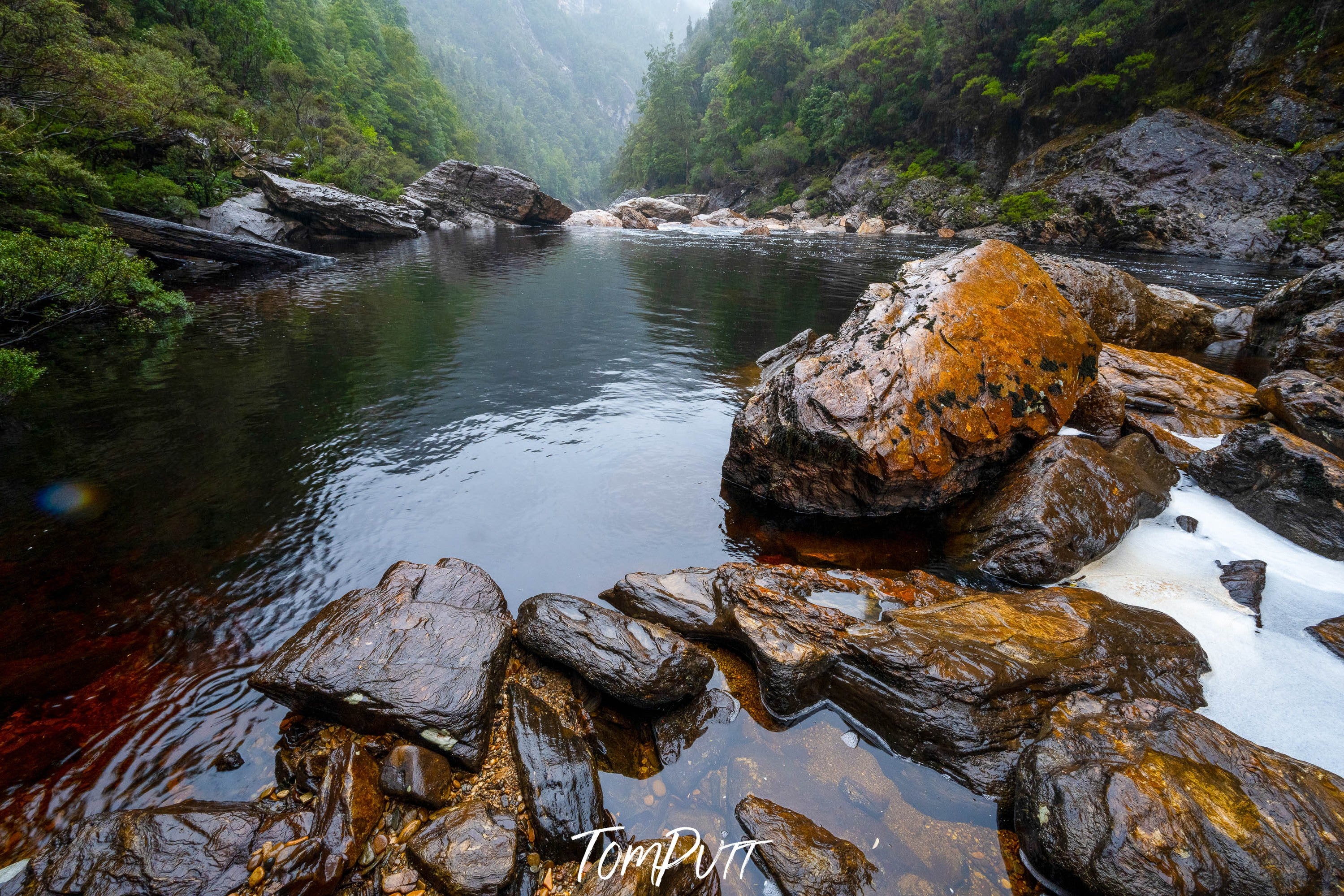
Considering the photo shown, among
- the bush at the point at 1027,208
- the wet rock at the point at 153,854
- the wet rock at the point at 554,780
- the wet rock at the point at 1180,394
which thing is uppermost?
the bush at the point at 1027,208

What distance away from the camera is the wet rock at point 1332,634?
132 inches

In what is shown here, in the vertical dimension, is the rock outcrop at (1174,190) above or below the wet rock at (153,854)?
above

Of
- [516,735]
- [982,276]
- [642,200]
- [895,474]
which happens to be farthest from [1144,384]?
[642,200]

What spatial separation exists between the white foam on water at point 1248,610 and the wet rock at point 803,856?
2.43 m

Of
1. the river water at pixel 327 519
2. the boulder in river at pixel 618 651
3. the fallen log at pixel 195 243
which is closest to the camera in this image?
the river water at pixel 327 519

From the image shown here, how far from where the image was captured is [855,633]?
3.52 m

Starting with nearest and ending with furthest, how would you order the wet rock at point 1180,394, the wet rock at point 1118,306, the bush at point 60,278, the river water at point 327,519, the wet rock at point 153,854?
1. the wet rock at point 153,854
2. the river water at point 327,519
3. the wet rock at point 1180,394
4. the bush at point 60,278
5. the wet rock at point 1118,306

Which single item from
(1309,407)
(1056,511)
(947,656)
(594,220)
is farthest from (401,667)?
(594,220)

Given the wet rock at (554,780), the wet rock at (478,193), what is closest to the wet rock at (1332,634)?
the wet rock at (554,780)

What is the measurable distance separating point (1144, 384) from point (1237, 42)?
118 ft

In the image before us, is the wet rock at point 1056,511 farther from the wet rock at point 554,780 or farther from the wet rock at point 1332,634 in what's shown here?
the wet rock at point 554,780

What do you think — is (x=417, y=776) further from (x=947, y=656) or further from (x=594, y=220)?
(x=594, y=220)

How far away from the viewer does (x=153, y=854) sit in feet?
7.54

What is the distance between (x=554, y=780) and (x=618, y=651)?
32.5 inches
